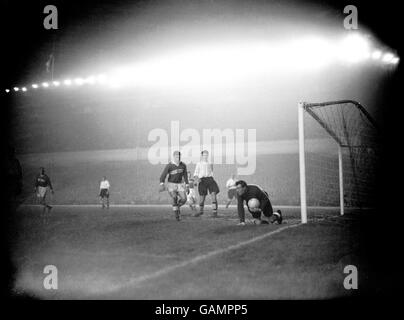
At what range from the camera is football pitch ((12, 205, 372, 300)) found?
4.16 m

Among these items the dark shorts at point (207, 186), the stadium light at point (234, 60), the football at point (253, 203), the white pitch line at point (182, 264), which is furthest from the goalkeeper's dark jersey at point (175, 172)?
the stadium light at point (234, 60)

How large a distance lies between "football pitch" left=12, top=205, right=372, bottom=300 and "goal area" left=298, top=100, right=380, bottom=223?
290cm

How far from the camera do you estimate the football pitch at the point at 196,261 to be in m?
4.16

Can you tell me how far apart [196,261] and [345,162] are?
8.21 metres

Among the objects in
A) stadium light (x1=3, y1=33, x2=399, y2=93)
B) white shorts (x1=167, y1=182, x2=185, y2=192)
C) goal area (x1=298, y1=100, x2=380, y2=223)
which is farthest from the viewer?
stadium light (x1=3, y1=33, x2=399, y2=93)

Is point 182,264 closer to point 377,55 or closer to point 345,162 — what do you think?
point 345,162

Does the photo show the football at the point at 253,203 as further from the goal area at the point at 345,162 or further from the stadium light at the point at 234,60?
the stadium light at the point at 234,60

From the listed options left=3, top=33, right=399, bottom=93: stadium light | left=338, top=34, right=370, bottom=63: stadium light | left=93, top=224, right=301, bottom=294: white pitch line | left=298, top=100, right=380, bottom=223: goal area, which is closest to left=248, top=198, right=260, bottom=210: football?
left=93, top=224, right=301, bottom=294: white pitch line

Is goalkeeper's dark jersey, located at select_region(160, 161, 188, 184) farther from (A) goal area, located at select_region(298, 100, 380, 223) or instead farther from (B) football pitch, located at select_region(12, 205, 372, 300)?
(A) goal area, located at select_region(298, 100, 380, 223)

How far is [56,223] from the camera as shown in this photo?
905 centimetres

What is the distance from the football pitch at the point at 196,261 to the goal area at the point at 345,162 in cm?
290
